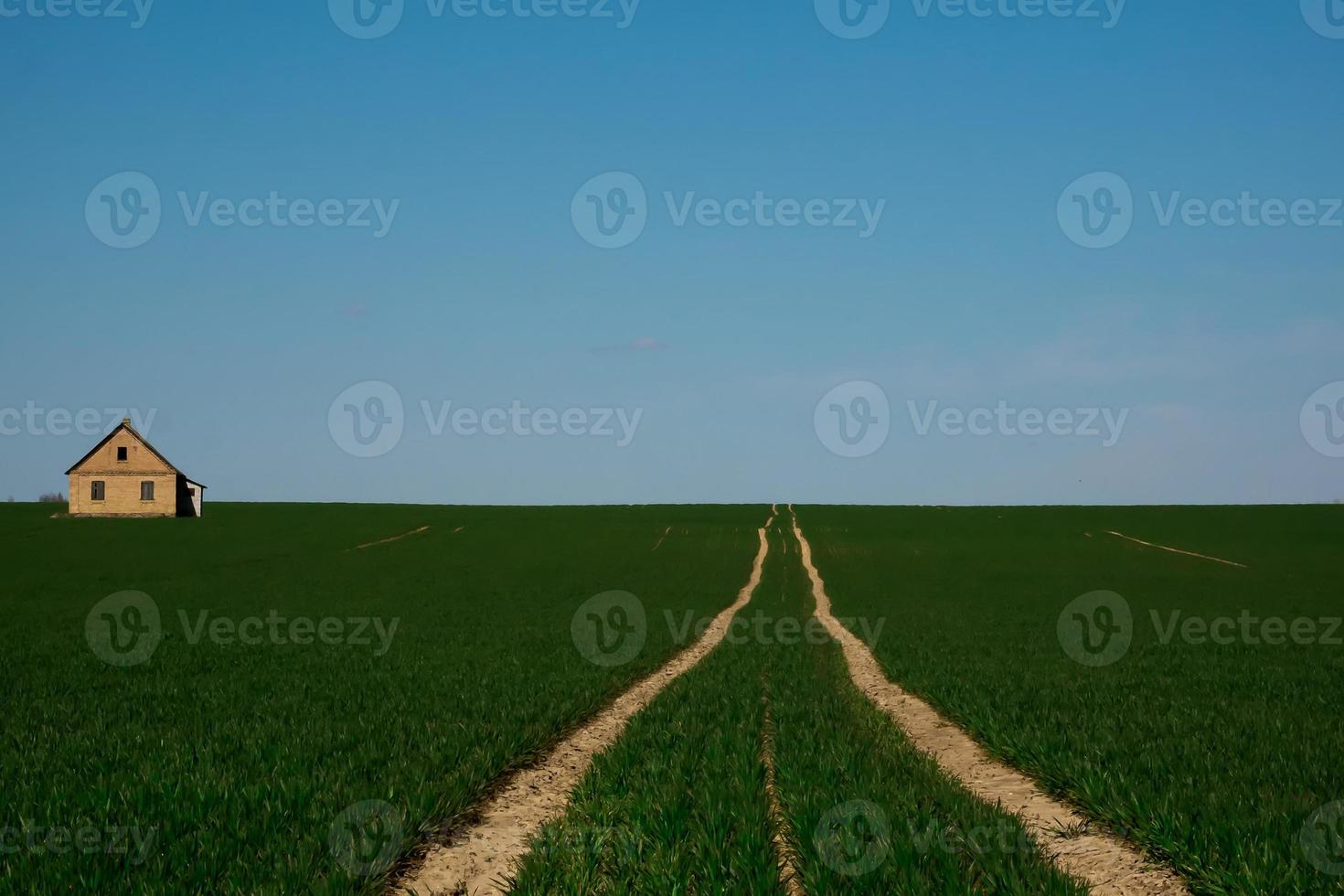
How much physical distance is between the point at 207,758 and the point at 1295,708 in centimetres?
1683

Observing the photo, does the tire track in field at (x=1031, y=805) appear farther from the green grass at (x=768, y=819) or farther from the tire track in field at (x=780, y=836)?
the tire track in field at (x=780, y=836)

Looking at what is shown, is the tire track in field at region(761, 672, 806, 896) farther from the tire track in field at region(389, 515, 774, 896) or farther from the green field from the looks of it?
the tire track in field at region(389, 515, 774, 896)

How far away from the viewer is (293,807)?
9.30 metres

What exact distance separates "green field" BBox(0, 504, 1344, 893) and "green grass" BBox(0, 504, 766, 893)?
61 mm

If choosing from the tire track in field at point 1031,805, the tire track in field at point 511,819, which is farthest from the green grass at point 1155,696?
the tire track in field at point 511,819

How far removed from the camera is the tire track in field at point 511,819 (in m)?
8.08

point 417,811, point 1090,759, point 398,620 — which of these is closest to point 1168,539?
point 398,620

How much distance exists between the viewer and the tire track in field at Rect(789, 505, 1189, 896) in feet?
26.4

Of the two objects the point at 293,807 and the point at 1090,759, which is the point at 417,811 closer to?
the point at 293,807

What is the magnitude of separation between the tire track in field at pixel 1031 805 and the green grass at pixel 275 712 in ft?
17.7

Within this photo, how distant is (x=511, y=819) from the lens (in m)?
9.75

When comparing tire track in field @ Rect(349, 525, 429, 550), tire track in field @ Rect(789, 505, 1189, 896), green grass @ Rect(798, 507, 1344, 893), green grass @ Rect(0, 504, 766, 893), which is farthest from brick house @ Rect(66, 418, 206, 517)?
tire track in field @ Rect(789, 505, 1189, 896)

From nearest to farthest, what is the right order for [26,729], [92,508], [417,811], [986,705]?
[417,811] < [26,729] < [986,705] < [92,508]

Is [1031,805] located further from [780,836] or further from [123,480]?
[123,480]
